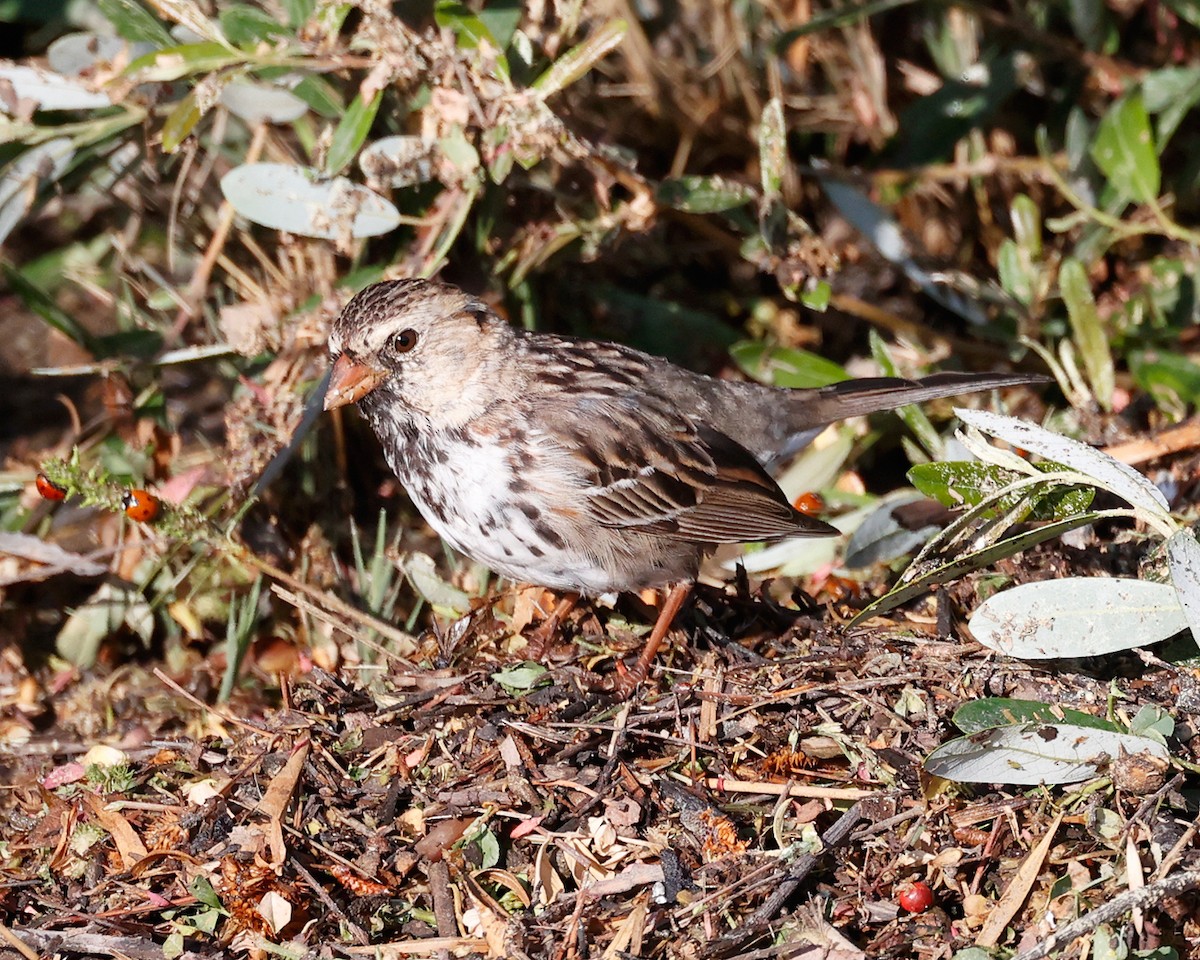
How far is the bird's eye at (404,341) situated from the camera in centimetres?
418

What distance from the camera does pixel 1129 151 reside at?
17.3ft

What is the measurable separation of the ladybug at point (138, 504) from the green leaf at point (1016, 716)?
2410mm

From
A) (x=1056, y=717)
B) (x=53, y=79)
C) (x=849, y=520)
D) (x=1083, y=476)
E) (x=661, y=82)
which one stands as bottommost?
(x=849, y=520)


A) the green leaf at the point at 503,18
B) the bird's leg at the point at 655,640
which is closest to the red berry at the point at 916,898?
the bird's leg at the point at 655,640

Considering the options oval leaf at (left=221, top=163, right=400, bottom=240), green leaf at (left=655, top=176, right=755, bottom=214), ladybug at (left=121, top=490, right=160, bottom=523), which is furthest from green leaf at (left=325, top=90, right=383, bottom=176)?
ladybug at (left=121, top=490, right=160, bottom=523)

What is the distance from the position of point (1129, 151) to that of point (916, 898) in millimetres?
3272

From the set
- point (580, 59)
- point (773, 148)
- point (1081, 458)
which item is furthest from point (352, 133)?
point (1081, 458)

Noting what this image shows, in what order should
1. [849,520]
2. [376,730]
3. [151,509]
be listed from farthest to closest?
1. [849,520]
2. [151,509]
3. [376,730]

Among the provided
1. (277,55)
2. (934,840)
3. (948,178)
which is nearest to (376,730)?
(934,840)

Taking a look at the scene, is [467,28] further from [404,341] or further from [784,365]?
[784,365]

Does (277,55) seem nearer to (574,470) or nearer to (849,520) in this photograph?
(574,470)

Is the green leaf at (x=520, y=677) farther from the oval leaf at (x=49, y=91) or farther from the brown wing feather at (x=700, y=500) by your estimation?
the oval leaf at (x=49, y=91)

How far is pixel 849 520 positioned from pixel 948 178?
171 cm

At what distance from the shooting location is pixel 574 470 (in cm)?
421
